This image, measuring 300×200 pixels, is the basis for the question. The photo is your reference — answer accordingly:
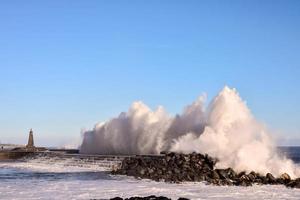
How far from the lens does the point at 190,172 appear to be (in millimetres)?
27844

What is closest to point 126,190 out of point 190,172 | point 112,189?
point 112,189

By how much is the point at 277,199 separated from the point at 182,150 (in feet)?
62.7

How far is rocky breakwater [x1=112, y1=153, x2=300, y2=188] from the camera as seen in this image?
25.9 metres

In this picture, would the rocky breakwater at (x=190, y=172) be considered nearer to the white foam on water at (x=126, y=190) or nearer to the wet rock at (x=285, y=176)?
the wet rock at (x=285, y=176)

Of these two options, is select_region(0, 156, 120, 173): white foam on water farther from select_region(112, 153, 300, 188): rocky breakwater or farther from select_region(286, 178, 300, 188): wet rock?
select_region(286, 178, 300, 188): wet rock

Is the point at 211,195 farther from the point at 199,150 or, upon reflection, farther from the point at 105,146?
the point at 105,146

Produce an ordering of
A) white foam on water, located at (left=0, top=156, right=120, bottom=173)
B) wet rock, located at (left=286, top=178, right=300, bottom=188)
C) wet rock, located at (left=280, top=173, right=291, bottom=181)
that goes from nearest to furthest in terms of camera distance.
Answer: wet rock, located at (left=286, top=178, right=300, bottom=188), wet rock, located at (left=280, top=173, right=291, bottom=181), white foam on water, located at (left=0, top=156, right=120, bottom=173)

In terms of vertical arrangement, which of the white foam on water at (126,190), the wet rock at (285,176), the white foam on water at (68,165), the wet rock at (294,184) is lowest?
the white foam on water at (126,190)

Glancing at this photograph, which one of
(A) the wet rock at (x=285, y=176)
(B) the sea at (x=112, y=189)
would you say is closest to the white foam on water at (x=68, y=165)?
(B) the sea at (x=112, y=189)

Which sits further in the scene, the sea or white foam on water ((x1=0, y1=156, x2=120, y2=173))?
white foam on water ((x1=0, y1=156, x2=120, y2=173))

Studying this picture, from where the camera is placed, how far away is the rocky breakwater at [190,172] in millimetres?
25922

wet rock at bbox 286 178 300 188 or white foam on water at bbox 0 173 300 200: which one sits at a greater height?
wet rock at bbox 286 178 300 188

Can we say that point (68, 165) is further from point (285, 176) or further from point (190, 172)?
point (285, 176)

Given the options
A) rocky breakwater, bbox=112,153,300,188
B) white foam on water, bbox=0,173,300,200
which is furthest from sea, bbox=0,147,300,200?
rocky breakwater, bbox=112,153,300,188
